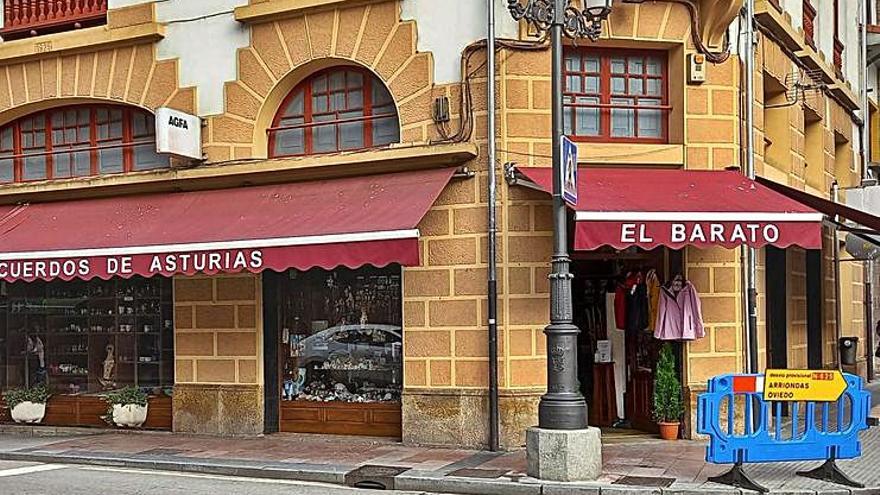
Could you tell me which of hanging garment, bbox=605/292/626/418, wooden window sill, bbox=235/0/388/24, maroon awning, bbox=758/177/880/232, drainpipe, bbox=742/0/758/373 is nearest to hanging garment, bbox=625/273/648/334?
hanging garment, bbox=605/292/626/418

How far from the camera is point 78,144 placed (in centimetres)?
1655

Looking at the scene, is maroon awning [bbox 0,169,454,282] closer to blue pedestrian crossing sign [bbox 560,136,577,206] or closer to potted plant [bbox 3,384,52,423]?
blue pedestrian crossing sign [bbox 560,136,577,206]

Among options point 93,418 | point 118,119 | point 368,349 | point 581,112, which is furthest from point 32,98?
point 581,112

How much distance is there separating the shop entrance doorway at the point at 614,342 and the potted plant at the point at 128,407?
619 cm

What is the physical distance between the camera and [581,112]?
13805 mm

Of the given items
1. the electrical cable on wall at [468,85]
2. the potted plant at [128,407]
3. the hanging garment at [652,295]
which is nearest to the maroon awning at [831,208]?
the hanging garment at [652,295]

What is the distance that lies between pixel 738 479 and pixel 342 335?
237 inches

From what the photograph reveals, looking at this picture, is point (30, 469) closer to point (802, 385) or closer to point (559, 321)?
point (559, 321)

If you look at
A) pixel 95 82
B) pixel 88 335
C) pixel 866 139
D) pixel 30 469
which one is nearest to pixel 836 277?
pixel 866 139

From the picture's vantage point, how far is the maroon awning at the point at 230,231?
12703 millimetres

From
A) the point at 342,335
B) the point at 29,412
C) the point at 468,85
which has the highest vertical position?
the point at 468,85

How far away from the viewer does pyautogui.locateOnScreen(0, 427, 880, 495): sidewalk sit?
10.8m

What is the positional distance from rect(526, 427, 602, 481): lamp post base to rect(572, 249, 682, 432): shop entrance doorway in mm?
3261

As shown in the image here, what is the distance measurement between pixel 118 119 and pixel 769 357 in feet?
34.0
